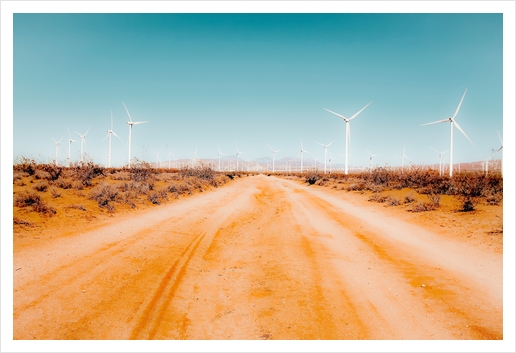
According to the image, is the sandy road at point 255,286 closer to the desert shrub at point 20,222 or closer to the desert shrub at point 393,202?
the desert shrub at point 20,222

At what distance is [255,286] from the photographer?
526 cm

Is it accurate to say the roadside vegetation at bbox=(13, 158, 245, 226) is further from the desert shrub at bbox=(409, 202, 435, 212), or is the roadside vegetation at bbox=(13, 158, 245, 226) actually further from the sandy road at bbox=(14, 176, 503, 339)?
the desert shrub at bbox=(409, 202, 435, 212)

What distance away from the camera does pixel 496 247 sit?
750cm

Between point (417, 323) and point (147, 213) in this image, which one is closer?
point (417, 323)

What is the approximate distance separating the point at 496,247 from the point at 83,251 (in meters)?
9.96

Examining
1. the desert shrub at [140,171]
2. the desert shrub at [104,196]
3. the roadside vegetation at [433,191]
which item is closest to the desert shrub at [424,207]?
the roadside vegetation at [433,191]

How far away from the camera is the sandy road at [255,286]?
152 inches

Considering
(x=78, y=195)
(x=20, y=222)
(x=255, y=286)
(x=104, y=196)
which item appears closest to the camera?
(x=255, y=286)

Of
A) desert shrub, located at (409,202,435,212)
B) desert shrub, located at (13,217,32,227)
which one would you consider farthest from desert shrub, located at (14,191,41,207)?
desert shrub, located at (409,202,435,212)

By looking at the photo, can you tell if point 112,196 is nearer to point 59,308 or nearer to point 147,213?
point 147,213

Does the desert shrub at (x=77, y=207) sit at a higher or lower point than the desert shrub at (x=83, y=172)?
lower

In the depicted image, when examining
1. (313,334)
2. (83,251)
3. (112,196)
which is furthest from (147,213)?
(313,334)

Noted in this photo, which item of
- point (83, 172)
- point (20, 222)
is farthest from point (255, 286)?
point (83, 172)

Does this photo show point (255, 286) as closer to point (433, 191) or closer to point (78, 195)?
point (78, 195)
